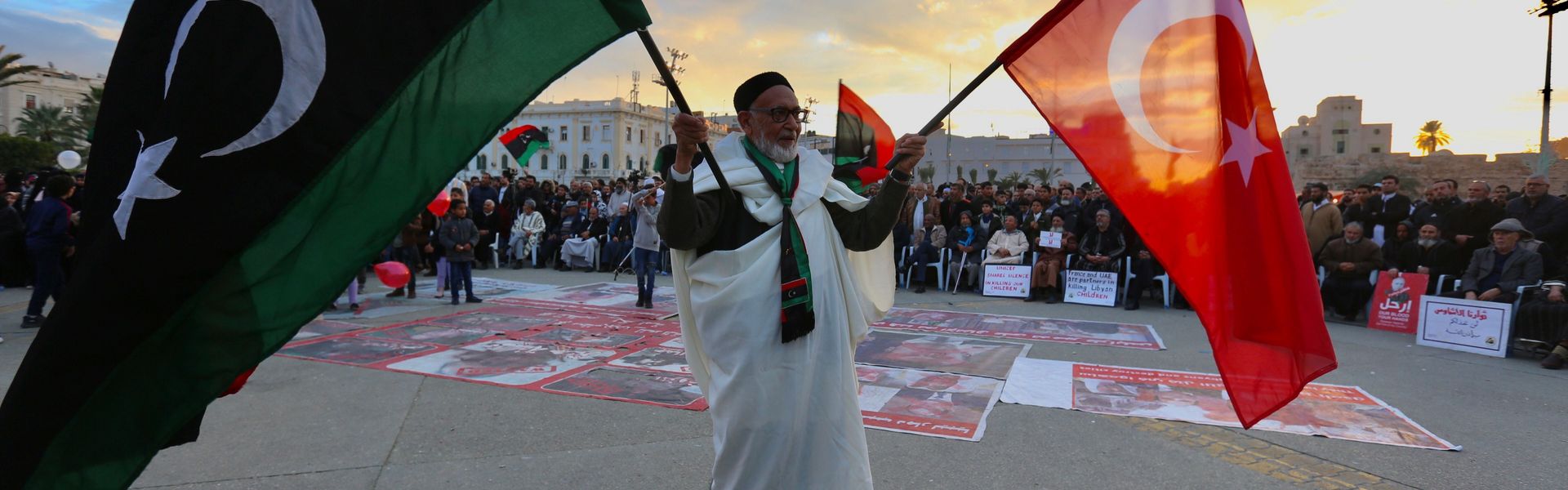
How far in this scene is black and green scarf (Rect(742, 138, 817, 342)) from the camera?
2525 mm

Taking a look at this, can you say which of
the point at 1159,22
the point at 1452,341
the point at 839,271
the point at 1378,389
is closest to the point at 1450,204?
the point at 1452,341

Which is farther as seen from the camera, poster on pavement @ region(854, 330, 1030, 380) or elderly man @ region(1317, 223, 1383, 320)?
elderly man @ region(1317, 223, 1383, 320)

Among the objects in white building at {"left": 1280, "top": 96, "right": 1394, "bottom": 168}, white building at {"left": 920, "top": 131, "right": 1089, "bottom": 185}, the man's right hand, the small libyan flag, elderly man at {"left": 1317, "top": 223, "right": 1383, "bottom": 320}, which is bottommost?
elderly man at {"left": 1317, "top": 223, "right": 1383, "bottom": 320}

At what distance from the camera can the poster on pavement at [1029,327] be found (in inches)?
326

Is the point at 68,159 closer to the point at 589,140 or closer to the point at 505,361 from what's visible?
the point at 505,361

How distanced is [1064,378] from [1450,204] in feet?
27.6

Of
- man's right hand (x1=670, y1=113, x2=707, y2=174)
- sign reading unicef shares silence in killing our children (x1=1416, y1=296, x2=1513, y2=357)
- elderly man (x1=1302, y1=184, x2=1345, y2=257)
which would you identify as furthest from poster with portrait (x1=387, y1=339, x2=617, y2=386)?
elderly man (x1=1302, y1=184, x2=1345, y2=257)

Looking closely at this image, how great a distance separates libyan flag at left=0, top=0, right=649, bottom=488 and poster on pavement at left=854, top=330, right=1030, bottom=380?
4.40 m

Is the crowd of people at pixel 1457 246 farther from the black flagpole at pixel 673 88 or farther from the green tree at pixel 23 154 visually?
the green tree at pixel 23 154

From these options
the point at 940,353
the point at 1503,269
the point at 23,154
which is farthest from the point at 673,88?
the point at 23,154

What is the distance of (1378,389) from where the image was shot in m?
6.12

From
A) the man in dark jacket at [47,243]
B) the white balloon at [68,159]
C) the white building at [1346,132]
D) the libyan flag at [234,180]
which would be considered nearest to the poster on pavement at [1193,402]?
the libyan flag at [234,180]

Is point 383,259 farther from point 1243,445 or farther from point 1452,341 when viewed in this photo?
point 1452,341

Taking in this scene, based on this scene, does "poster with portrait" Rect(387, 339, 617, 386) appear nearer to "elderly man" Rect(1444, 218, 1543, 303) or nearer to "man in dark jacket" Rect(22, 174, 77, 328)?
"man in dark jacket" Rect(22, 174, 77, 328)
